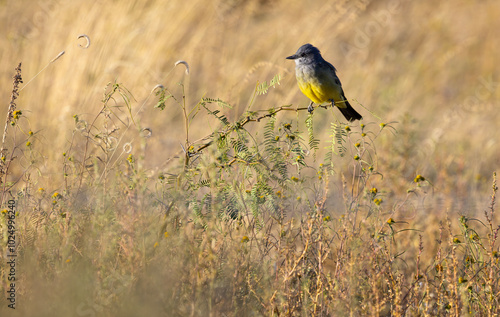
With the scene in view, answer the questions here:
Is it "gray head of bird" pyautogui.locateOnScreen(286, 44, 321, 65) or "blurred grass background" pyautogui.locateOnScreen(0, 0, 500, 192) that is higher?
"blurred grass background" pyautogui.locateOnScreen(0, 0, 500, 192)

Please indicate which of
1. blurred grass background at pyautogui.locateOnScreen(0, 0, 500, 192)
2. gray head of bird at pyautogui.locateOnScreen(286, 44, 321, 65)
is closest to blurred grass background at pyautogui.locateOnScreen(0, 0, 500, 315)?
blurred grass background at pyautogui.locateOnScreen(0, 0, 500, 192)

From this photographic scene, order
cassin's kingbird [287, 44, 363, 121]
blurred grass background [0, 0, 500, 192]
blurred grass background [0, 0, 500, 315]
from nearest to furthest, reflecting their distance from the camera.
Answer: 1. cassin's kingbird [287, 44, 363, 121]
2. blurred grass background [0, 0, 500, 315]
3. blurred grass background [0, 0, 500, 192]

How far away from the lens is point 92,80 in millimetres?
5520

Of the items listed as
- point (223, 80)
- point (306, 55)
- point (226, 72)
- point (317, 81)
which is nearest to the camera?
point (317, 81)

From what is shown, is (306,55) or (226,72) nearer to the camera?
(306,55)

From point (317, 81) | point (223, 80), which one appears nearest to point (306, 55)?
point (317, 81)

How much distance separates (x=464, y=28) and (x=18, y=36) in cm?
841

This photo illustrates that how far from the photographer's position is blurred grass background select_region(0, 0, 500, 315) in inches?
210

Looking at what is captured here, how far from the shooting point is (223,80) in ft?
22.6

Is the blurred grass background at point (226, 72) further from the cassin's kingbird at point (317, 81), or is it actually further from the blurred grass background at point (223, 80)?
the cassin's kingbird at point (317, 81)

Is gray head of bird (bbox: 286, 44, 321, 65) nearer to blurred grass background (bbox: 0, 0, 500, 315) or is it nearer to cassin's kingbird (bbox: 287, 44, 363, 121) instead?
cassin's kingbird (bbox: 287, 44, 363, 121)

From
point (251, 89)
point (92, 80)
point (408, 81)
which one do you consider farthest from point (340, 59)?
point (92, 80)

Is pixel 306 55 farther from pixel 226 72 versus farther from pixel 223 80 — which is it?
pixel 226 72

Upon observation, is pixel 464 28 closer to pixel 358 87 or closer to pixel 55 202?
pixel 358 87
